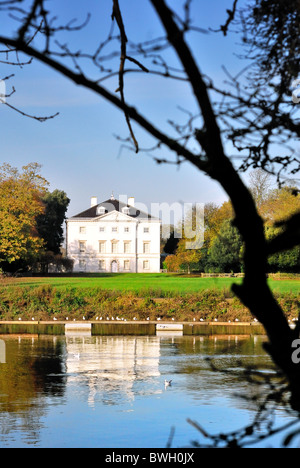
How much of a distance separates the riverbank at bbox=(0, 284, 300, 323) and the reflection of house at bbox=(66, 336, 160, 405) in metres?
5.53

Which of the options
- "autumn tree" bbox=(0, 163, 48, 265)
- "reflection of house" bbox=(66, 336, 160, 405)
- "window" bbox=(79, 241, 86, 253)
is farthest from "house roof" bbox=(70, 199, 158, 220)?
"reflection of house" bbox=(66, 336, 160, 405)

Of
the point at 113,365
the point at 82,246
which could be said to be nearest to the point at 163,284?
the point at 113,365

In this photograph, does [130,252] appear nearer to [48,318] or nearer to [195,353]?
[48,318]

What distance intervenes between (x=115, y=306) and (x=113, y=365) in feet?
43.4

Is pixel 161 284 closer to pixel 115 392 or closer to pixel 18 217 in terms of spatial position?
pixel 18 217

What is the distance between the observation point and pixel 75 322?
1245 inches

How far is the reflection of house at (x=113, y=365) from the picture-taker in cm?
1658

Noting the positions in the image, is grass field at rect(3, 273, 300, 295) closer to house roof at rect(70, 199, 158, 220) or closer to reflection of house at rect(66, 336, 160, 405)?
reflection of house at rect(66, 336, 160, 405)

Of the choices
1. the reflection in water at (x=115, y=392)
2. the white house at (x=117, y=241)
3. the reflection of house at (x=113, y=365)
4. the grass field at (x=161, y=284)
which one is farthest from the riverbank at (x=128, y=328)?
the white house at (x=117, y=241)

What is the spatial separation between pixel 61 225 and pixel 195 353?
56.6 meters

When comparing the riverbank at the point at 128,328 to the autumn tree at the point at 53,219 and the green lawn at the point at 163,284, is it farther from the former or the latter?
the autumn tree at the point at 53,219

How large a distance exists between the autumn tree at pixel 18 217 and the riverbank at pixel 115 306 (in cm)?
1285

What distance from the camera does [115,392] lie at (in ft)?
53.8

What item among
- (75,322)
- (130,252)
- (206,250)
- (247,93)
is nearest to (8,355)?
(75,322)
